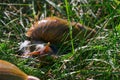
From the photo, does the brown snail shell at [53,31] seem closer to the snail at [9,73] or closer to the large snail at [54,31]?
the large snail at [54,31]

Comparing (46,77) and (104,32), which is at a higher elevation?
(104,32)

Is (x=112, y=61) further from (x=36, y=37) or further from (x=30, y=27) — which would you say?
(x=30, y=27)

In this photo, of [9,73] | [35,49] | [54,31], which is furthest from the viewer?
[54,31]

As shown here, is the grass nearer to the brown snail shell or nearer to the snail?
the brown snail shell

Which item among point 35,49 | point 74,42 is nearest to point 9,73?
point 35,49

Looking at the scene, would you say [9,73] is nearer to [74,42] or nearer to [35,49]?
[35,49]

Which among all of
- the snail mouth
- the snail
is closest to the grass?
the snail mouth

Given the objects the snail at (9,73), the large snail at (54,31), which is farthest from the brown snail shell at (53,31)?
the snail at (9,73)

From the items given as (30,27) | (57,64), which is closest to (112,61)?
(57,64)

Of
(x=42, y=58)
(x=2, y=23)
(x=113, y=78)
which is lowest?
(x=113, y=78)
